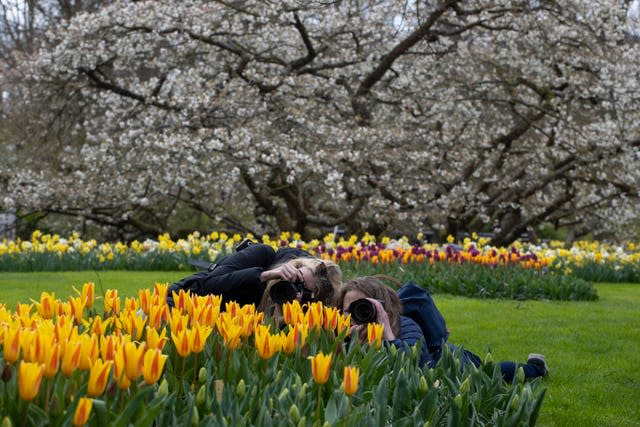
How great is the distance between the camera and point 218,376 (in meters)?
2.45

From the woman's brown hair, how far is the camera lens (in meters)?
0.37

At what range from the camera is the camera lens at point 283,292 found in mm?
3525

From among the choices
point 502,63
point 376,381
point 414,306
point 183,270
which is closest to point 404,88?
point 502,63

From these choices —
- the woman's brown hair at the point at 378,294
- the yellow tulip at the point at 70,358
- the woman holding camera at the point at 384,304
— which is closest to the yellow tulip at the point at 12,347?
the yellow tulip at the point at 70,358

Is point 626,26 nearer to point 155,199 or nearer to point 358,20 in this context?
point 358,20

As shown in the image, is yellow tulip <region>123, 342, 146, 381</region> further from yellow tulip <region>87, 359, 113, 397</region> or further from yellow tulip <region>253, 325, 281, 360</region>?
yellow tulip <region>253, 325, 281, 360</region>

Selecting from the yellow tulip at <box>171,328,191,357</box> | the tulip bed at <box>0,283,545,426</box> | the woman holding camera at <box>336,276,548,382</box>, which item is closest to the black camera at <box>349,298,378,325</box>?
the woman holding camera at <box>336,276,548,382</box>

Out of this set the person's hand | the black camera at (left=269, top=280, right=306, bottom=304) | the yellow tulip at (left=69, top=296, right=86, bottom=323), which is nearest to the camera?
the yellow tulip at (left=69, top=296, right=86, bottom=323)

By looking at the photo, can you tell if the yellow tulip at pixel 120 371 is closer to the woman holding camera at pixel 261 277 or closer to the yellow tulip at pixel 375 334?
the yellow tulip at pixel 375 334

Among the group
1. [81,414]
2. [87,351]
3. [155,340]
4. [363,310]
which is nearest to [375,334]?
[363,310]

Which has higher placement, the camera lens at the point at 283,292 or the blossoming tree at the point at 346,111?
the blossoming tree at the point at 346,111

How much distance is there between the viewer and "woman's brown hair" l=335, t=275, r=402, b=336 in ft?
12.5

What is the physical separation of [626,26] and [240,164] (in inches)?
253

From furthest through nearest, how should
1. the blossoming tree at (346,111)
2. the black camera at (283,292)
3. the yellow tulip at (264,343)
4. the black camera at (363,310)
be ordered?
the blossoming tree at (346,111) → the black camera at (283,292) → the black camera at (363,310) → the yellow tulip at (264,343)
